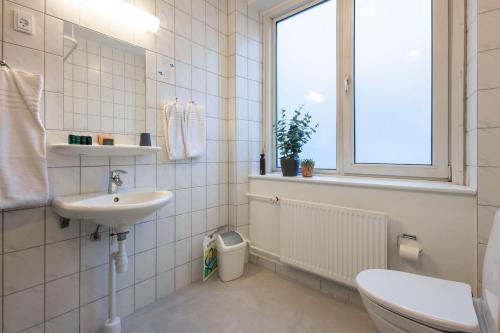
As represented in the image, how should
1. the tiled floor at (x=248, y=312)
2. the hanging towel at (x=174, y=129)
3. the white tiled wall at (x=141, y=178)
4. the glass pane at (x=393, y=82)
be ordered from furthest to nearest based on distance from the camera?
the hanging towel at (x=174, y=129)
the glass pane at (x=393, y=82)
the tiled floor at (x=248, y=312)
the white tiled wall at (x=141, y=178)

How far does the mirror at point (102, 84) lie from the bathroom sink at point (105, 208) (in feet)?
1.28

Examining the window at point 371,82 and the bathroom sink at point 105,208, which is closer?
the bathroom sink at point 105,208

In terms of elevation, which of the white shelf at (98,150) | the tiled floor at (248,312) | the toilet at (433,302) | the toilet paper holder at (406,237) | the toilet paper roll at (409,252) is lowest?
the tiled floor at (248,312)

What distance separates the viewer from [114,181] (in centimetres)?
138

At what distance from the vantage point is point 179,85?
177 cm

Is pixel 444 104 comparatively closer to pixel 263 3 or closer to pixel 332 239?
pixel 332 239

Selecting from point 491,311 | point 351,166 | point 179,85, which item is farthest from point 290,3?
point 491,311

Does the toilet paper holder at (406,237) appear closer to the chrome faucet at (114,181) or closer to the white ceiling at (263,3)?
the chrome faucet at (114,181)

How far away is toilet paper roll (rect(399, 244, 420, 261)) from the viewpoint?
50.6 inches

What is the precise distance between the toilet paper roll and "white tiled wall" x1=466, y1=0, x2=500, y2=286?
0.81ft

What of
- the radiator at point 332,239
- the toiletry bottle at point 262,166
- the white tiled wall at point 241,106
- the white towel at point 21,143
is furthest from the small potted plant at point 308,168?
the white towel at point 21,143

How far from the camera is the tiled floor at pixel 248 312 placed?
4.57ft

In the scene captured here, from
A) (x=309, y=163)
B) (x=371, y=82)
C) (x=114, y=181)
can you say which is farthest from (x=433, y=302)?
(x=114, y=181)

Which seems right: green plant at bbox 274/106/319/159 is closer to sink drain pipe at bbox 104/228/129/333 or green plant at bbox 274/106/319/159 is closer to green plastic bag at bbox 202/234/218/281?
green plastic bag at bbox 202/234/218/281
